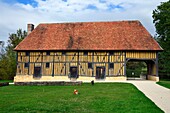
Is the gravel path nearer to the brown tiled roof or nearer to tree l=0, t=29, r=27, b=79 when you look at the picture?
the brown tiled roof

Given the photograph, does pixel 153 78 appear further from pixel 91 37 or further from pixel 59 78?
pixel 59 78

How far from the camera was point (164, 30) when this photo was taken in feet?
99.8

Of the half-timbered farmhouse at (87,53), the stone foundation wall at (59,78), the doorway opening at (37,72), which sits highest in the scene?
the half-timbered farmhouse at (87,53)

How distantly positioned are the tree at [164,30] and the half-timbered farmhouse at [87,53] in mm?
4191

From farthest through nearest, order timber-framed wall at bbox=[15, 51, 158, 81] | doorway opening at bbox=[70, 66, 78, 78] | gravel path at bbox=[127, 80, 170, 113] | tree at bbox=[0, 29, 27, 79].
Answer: tree at bbox=[0, 29, 27, 79], doorway opening at bbox=[70, 66, 78, 78], timber-framed wall at bbox=[15, 51, 158, 81], gravel path at bbox=[127, 80, 170, 113]

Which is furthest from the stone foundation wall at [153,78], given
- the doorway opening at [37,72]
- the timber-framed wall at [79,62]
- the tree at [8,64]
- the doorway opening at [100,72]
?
the tree at [8,64]

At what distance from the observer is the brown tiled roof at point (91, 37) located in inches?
981

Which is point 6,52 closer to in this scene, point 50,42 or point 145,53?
point 50,42

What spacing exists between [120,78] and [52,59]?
27.8ft

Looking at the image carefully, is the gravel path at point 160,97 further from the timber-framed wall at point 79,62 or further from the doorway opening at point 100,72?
the doorway opening at point 100,72

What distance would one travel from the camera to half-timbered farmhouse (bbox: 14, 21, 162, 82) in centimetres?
2439

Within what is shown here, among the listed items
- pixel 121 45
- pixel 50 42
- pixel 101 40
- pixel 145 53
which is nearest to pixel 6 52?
pixel 50 42

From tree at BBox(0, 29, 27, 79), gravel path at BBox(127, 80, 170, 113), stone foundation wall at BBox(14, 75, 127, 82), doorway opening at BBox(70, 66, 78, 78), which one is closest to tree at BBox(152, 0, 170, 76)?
stone foundation wall at BBox(14, 75, 127, 82)

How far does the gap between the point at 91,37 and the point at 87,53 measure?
8.05 feet
